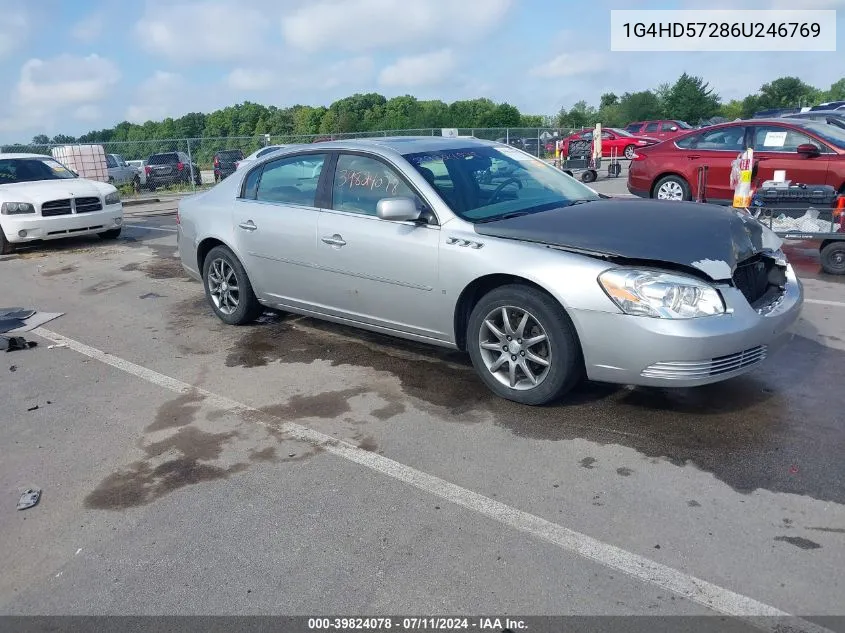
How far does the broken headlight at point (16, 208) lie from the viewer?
10836 mm

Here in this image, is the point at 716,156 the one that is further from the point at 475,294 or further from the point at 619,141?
the point at 619,141

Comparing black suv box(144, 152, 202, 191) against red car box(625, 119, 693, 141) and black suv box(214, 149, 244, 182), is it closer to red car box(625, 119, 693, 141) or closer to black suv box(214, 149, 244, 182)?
black suv box(214, 149, 244, 182)

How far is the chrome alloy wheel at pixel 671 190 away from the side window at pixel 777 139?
1242mm

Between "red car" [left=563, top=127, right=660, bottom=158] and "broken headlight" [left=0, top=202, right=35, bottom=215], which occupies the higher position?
"red car" [left=563, top=127, right=660, bottom=158]

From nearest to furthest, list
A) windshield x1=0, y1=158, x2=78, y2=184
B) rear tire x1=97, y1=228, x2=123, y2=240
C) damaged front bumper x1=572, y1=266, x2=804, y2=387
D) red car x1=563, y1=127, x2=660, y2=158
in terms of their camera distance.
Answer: damaged front bumper x1=572, y1=266, x2=804, y2=387 → windshield x1=0, y1=158, x2=78, y2=184 → rear tire x1=97, y1=228, x2=123, y2=240 → red car x1=563, y1=127, x2=660, y2=158

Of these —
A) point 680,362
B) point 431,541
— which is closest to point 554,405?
point 680,362

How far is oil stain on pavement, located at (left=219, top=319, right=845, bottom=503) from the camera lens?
141 inches

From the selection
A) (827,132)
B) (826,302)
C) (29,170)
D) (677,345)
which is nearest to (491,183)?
(677,345)

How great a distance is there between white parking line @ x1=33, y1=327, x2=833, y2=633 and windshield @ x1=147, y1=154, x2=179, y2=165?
21.8m

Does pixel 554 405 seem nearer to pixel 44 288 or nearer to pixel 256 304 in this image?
pixel 256 304

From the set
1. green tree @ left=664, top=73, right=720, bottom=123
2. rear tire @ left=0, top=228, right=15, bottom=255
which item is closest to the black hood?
rear tire @ left=0, top=228, right=15, bottom=255

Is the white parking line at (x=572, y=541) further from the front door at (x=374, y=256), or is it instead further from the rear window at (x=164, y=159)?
the rear window at (x=164, y=159)

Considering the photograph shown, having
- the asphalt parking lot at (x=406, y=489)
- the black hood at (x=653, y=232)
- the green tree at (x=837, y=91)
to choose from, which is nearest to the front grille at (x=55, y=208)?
the asphalt parking lot at (x=406, y=489)

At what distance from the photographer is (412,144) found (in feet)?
17.7
